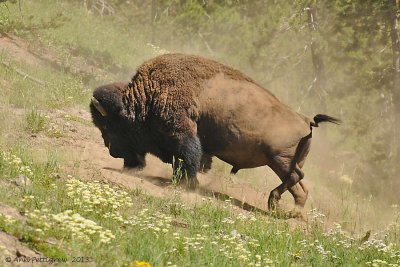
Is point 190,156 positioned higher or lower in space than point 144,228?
higher

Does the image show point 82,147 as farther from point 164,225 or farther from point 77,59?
point 77,59

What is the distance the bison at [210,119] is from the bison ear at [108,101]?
0.02m

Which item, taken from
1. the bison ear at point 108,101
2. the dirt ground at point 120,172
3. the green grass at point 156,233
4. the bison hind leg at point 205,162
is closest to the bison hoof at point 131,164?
the dirt ground at point 120,172

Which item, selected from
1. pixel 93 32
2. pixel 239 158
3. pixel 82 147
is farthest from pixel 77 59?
pixel 239 158

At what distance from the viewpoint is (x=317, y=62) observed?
23.0m

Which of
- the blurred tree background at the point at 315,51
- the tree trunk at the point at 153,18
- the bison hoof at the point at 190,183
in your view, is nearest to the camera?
the bison hoof at the point at 190,183

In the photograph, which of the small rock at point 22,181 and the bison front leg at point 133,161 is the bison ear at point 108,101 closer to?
the bison front leg at point 133,161

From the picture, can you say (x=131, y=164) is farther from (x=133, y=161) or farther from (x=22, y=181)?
(x=22, y=181)

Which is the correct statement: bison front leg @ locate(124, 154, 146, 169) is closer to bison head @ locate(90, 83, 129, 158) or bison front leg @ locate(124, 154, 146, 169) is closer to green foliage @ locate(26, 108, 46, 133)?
bison head @ locate(90, 83, 129, 158)

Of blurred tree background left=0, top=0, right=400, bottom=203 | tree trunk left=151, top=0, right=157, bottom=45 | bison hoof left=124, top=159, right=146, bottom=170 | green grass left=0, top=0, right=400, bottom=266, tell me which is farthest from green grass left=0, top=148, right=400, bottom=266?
tree trunk left=151, top=0, right=157, bottom=45

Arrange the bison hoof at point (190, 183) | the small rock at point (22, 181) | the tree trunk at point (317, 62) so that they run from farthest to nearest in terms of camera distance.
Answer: the tree trunk at point (317, 62) → the bison hoof at point (190, 183) → the small rock at point (22, 181)

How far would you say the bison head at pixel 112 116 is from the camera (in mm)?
11297

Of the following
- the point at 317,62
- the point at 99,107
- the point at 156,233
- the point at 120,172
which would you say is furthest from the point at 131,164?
the point at 317,62

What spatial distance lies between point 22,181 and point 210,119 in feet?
12.9
